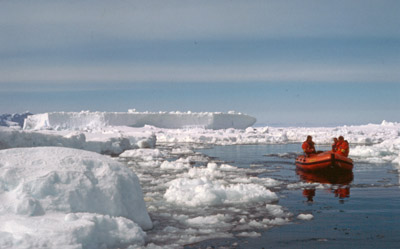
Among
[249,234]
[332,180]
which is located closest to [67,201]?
[249,234]

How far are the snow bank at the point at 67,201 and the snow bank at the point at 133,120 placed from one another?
122ft

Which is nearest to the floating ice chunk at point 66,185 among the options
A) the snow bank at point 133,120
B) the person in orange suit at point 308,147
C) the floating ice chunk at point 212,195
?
the floating ice chunk at point 212,195

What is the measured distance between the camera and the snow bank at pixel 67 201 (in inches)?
173

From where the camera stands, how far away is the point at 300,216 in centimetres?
682

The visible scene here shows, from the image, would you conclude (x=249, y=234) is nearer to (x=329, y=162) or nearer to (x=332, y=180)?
(x=332, y=180)

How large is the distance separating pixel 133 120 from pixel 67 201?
1599 inches

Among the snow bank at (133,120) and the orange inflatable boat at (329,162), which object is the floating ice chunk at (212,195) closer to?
the orange inflatable boat at (329,162)

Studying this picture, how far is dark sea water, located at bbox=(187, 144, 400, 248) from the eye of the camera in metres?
5.37

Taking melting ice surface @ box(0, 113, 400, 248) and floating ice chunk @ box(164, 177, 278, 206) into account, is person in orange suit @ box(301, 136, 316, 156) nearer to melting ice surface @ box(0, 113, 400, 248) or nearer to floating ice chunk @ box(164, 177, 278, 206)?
melting ice surface @ box(0, 113, 400, 248)

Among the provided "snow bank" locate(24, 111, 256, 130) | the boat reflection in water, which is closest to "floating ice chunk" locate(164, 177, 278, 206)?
the boat reflection in water

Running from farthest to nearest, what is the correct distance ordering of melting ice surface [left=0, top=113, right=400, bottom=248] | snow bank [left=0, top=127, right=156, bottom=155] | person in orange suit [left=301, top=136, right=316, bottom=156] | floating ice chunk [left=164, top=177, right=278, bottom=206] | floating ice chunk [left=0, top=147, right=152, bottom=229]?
snow bank [left=0, top=127, right=156, bottom=155]
person in orange suit [left=301, top=136, right=316, bottom=156]
floating ice chunk [left=164, top=177, right=278, bottom=206]
floating ice chunk [left=0, top=147, right=152, bottom=229]
melting ice surface [left=0, top=113, right=400, bottom=248]

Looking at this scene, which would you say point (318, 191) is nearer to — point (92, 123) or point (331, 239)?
point (331, 239)

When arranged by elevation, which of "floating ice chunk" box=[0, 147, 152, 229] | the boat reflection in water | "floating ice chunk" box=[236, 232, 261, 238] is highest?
"floating ice chunk" box=[0, 147, 152, 229]

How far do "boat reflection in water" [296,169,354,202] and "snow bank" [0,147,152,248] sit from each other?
4541 millimetres
